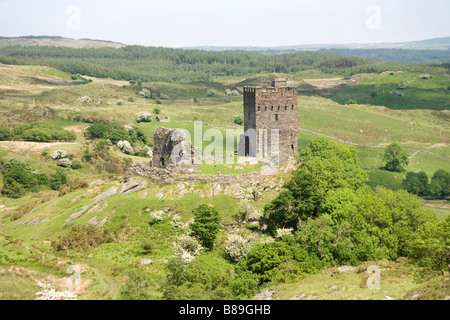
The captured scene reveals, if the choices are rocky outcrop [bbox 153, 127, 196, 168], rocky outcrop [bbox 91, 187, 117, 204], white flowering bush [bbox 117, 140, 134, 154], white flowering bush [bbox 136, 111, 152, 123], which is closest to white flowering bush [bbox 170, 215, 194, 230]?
rocky outcrop [bbox 153, 127, 196, 168]

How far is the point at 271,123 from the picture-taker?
52.6 m

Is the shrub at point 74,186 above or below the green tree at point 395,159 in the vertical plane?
above

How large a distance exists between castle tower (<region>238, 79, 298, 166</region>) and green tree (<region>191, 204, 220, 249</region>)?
513 inches

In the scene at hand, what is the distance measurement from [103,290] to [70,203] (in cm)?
2090

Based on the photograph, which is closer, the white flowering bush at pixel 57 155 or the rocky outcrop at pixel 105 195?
the rocky outcrop at pixel 105 195

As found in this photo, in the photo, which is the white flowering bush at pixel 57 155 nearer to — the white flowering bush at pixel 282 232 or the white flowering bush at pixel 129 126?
the white flowering bush at pixel 129 126

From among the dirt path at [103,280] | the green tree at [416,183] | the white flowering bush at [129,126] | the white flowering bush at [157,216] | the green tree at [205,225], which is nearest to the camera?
the dirt path at [103,280]

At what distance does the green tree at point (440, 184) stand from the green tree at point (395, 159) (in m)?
8.21

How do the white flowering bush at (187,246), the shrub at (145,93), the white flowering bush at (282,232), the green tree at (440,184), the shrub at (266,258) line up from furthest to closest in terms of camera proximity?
1. the shrub at (145,93)
2. the green tree at (440,184)
3. the white flowering bush at (282,232)
4. the white flowering bush at (187,246)
5. the shrub at (266,258)

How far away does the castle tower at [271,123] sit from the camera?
2052 inches

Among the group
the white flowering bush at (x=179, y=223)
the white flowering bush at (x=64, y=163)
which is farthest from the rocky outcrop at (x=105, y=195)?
the white flowering bush at (x=64, y=163)

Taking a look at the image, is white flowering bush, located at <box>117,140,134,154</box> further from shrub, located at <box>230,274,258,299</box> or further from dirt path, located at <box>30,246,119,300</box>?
shrub, located at <box>230,274,258,299</box>

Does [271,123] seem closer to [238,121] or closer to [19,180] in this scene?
[19,180]
